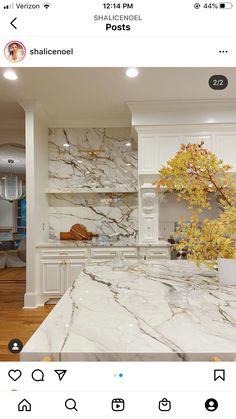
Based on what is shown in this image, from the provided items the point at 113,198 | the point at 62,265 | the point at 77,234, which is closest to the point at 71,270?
the point at 62,265

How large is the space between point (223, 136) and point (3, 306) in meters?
3.19

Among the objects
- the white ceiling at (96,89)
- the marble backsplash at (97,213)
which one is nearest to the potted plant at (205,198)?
the white ceiling at (96,89)

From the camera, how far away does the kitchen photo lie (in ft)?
2.74

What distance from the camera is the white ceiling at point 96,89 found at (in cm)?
236

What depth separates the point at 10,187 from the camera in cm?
429

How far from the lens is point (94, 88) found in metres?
2.66

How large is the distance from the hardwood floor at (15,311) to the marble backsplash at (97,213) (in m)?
0.92

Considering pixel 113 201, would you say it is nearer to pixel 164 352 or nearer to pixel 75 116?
pixel 75 116

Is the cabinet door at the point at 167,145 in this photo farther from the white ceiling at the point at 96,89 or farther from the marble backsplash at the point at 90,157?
the marble backsplash at the point at 90,157
